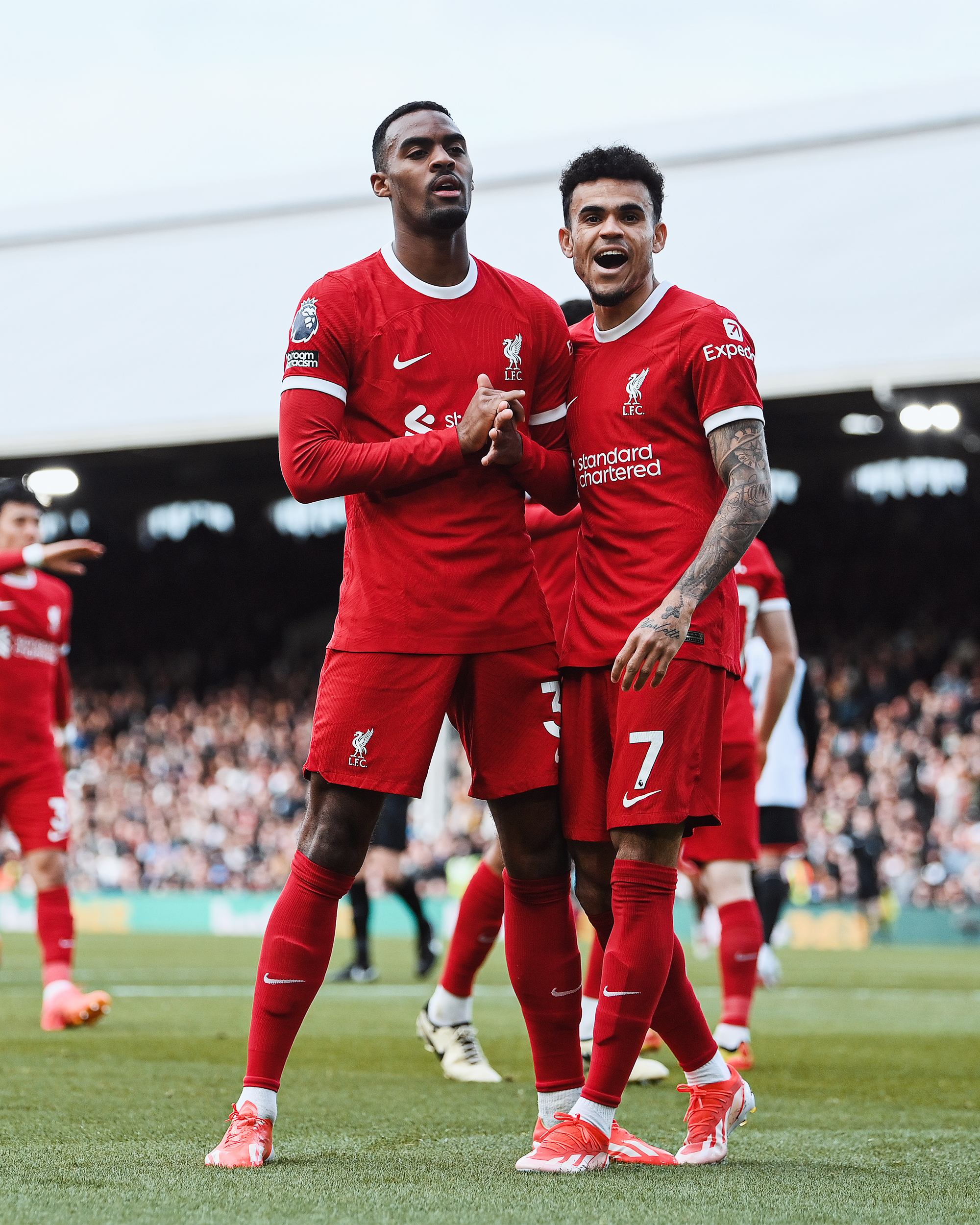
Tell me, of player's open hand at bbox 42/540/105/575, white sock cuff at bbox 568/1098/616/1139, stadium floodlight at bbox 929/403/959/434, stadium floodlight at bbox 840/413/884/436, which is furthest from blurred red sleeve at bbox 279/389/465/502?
stadium floodlight at bbox 840/413/884/436

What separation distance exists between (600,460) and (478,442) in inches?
12.5

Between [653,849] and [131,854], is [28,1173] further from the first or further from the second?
[131,854]

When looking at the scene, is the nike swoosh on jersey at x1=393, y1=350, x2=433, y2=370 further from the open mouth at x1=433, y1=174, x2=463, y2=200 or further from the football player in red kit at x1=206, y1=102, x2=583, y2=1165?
the open mouth at x1=433, y1=174, x2=463, y2=200

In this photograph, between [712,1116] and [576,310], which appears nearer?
[712,1116]

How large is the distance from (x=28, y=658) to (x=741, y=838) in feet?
10.1

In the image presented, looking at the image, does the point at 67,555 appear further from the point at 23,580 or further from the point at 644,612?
the point at 644,612

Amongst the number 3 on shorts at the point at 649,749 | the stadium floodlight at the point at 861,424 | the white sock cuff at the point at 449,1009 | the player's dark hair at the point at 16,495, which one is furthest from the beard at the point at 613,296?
the stadium floodlight at the point at 861,424

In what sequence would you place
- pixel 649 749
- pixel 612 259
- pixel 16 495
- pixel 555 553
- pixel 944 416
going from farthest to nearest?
pixel 944 416
pixel 16 495
pixel 555 553
pixel 612 259
pixel 649 749

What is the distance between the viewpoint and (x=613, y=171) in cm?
344

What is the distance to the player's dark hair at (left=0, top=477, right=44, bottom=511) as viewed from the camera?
20.4ft

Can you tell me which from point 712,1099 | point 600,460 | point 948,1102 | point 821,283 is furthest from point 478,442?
point 821,283

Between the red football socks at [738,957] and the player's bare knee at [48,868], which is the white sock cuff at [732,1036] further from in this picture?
the player's bare knee at [48,868]

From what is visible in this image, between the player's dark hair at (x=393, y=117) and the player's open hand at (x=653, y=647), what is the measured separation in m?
1.22

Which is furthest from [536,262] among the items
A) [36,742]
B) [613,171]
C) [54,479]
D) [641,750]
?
[641,750]
